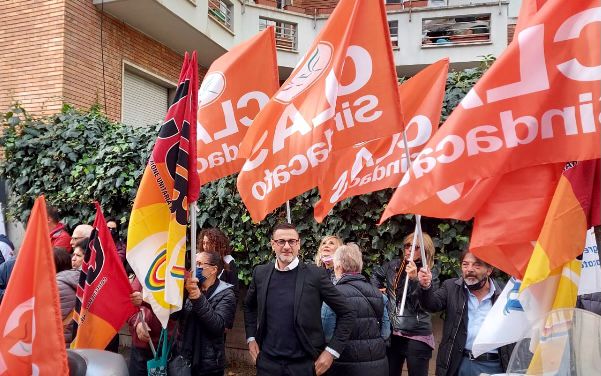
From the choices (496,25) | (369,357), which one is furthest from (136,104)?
(496,25)

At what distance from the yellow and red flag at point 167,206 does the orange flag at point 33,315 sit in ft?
3.51

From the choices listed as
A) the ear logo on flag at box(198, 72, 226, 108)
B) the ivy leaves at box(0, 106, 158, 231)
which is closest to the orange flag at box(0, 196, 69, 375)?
the ear logo on flag at box(198, 72, 226, 108)

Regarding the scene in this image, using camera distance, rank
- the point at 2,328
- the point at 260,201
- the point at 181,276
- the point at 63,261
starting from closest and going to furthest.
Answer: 1. the point at 2,328
2. the point at 181,276
3. the point at 260,201
4. the point at 63,261

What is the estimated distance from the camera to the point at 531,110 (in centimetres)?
261

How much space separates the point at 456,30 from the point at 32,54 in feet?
42.6

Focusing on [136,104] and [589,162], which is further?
[136,104]

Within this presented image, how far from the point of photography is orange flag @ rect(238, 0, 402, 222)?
376 cm

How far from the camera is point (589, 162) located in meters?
2.72

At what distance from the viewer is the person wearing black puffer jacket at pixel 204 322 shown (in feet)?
12.3

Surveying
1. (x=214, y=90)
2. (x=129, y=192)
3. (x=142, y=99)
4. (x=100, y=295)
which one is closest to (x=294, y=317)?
(x=100, y=295)

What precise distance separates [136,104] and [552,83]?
32.9 feet

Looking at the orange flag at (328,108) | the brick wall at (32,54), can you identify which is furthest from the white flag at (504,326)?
the brick wall at (32,54)

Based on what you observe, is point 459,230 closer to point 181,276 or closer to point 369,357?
point 369,357

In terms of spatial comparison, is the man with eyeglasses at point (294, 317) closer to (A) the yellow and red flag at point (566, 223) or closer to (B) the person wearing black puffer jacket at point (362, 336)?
(B) the person wearing black puffer jacket at point (362, 336)
